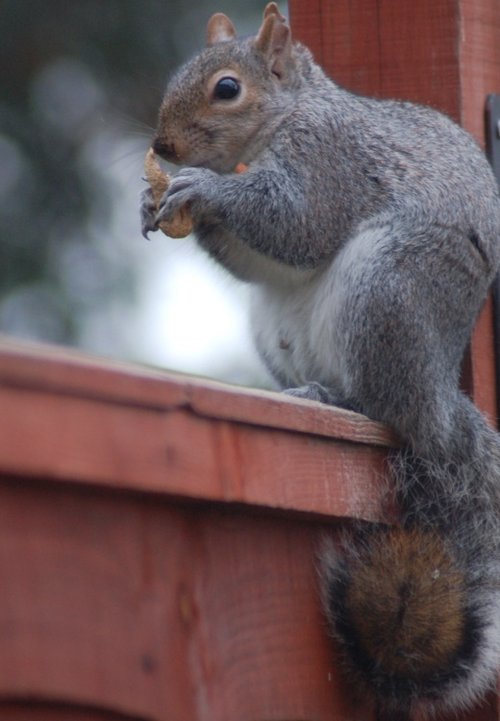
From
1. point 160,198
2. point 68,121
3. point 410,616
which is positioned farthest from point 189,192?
point 68,121

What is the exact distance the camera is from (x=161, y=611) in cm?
99

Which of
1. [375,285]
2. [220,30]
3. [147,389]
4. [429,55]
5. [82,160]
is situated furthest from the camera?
[82,160]

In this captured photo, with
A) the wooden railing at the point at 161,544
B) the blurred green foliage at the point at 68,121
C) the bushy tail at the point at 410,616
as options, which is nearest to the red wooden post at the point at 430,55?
the bushy tail at the point at 410,616

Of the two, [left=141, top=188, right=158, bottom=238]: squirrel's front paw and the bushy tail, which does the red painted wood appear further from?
[left=141, top=188, right=158, bottom=238]: squirrel's front paw

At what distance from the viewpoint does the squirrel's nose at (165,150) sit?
191 cm

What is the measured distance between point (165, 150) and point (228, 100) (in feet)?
0.42

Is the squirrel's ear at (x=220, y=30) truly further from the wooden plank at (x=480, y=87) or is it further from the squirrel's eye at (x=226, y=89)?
the wooden plank at (x=480, y=87)

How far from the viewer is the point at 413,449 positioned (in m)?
1.54

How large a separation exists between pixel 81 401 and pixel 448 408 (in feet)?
2.77

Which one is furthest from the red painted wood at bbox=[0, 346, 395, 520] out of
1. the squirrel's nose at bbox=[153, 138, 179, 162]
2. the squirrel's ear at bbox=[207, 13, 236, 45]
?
the squirrel's ear at bbox=[207, 13, 236, 45]

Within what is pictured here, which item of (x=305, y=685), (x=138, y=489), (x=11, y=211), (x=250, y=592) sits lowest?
(x=11, y=211)

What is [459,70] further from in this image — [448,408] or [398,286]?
[448,408]

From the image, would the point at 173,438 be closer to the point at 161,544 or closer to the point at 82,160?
the point at 161,544

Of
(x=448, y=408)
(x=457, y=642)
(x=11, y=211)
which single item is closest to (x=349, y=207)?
(x=448, y=408)
